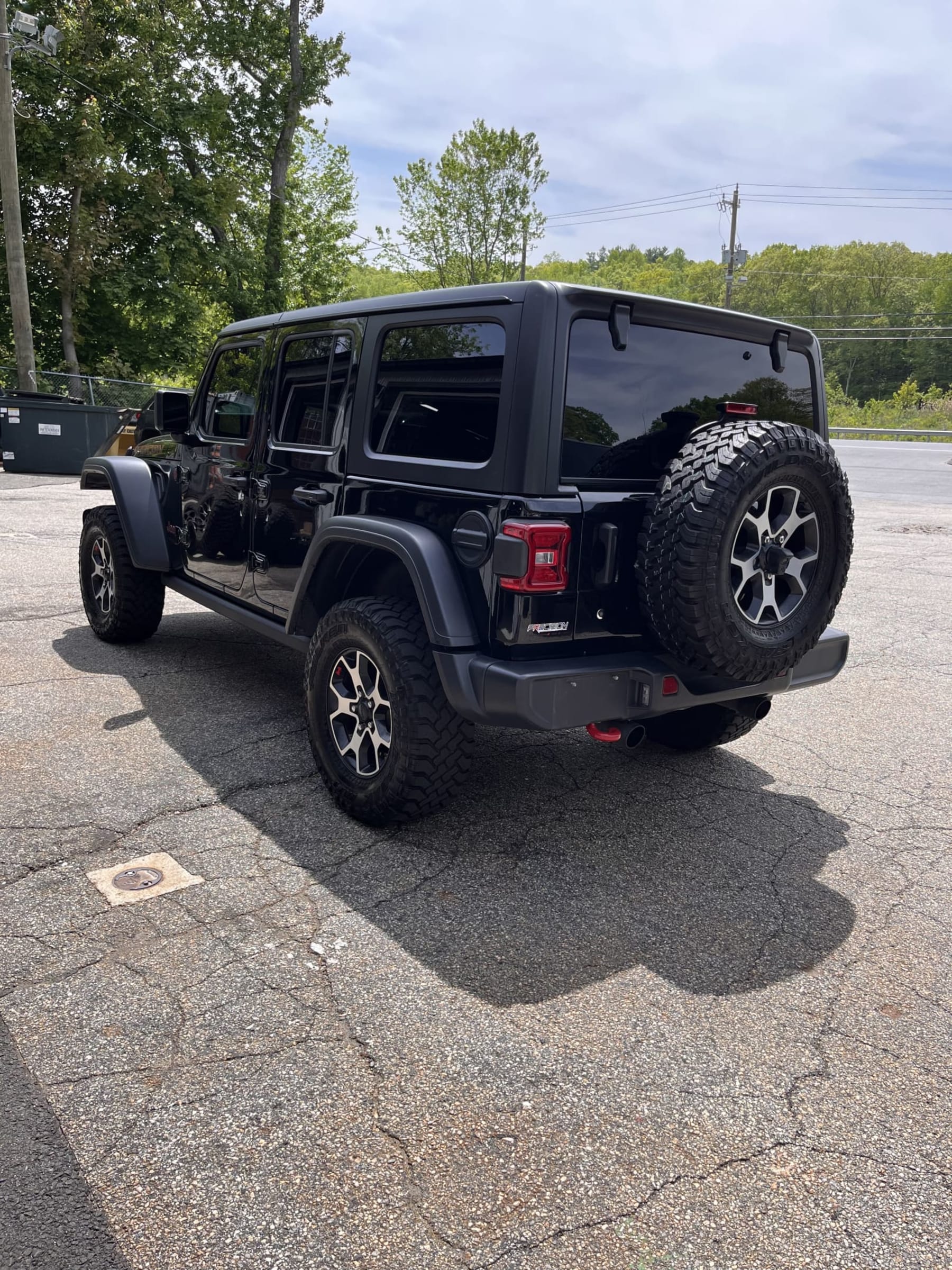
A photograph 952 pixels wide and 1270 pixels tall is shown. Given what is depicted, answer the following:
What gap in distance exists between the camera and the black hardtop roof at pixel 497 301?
10.3ft

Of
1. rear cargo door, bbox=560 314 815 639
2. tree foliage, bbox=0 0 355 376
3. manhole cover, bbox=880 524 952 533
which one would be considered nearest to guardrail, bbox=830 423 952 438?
tree foliage, bbox=0 0 355 376

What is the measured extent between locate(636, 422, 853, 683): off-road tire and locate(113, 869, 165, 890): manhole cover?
192 centimetres

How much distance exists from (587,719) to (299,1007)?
1.28 m

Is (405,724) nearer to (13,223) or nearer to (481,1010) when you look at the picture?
(481,1010)

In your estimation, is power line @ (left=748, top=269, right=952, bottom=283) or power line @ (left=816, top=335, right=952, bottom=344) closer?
power line @ (left=816, top=335, right=952, bottom=344)

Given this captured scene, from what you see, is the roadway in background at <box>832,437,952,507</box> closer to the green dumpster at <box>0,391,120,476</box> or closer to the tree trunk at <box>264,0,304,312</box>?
the green dumpster at <box>0,391,120,476</box>

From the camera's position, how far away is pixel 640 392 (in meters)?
3.33

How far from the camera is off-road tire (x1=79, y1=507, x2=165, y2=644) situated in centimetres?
570

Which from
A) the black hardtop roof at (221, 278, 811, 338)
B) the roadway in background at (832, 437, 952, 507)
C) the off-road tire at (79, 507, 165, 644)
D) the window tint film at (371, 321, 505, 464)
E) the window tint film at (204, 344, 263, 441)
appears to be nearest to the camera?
the black hardtop roof at (221, 278, 811, 338)

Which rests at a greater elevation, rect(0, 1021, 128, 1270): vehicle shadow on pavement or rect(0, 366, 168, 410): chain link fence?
rect(0, 366, 168, 410): chain link fence

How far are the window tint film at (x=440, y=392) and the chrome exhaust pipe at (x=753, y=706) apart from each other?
150cm

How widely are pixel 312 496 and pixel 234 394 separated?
133 centimetres

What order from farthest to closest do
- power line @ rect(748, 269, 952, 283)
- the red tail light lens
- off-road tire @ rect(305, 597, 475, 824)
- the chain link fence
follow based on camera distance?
1. power line @ rect(748, 269, 952, 283)
2. the chain link fence
3. off-road tire @ rect(305, 597, 475, 824)
4. the red tail light lens

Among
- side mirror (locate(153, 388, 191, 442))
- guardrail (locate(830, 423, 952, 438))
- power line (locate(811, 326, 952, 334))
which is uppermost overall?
power line (locate(811, 326, 952, 334))
